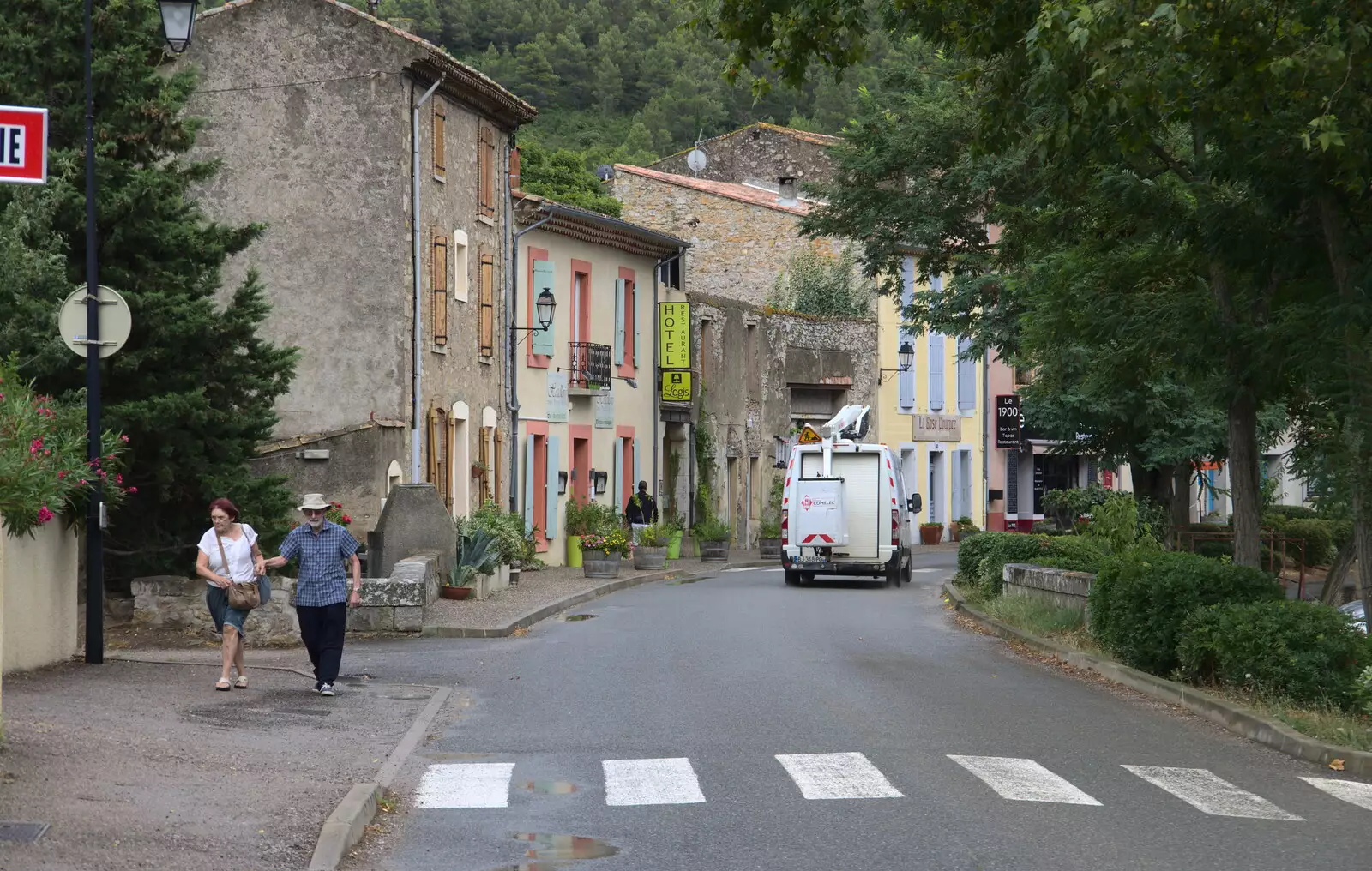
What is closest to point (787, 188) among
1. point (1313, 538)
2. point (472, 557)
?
point (1313, 538)

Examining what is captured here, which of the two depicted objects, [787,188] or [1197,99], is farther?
[787,188]

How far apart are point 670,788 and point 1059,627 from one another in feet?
34.8

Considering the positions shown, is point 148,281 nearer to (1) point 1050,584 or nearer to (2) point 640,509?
(1) point 1050,584

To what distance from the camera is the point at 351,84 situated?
29.5m

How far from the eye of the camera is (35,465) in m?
11.6

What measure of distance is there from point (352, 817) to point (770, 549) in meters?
36.0

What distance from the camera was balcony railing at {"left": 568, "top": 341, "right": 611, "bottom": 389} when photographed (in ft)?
126

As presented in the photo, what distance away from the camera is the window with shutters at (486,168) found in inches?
1304

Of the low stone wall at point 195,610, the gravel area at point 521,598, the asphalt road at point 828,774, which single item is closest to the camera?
the asphalt road at point 828,774

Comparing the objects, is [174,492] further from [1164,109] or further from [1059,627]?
[1164,109]

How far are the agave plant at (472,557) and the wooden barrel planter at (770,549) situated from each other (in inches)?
716

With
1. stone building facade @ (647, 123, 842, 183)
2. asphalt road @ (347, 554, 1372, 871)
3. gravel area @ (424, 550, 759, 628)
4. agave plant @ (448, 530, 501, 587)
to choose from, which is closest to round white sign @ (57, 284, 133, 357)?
asphalt road @ (347, 554, 1372, 871)

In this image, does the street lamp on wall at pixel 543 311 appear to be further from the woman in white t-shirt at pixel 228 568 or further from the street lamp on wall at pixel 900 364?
the woman in white t-shirt at pixel 228 568

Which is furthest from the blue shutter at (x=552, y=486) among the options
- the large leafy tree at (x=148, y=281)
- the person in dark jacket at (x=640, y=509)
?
the large leafy tree at (x=148, y=281)
